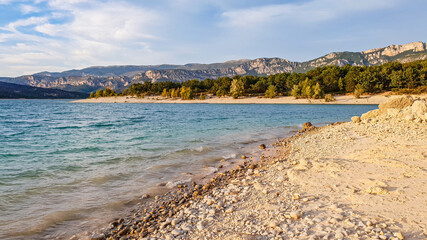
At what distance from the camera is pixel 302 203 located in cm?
615

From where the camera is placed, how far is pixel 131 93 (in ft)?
550

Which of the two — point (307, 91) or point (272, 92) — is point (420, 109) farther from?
point (272, 92)

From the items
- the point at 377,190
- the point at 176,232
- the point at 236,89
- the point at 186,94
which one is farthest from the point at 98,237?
the point at 186,94

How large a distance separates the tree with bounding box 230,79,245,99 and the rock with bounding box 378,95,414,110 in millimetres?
104195

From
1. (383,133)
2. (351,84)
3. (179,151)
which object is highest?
(351,84)

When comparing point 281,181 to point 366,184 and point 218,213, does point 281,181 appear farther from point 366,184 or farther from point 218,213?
point 218,213

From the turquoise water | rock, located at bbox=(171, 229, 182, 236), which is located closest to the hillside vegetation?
the turquoise water

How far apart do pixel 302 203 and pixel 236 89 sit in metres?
121

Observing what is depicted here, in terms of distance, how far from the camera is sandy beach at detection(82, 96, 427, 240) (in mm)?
4797

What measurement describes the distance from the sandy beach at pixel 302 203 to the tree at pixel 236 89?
115614mm

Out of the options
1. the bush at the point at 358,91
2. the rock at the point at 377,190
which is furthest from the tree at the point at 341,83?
the rock at the point at 377,190

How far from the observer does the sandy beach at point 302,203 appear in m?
4.80

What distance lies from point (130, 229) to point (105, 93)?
18836cm

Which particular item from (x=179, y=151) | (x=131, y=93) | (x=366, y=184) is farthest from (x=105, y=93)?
(x=366, y=184)
